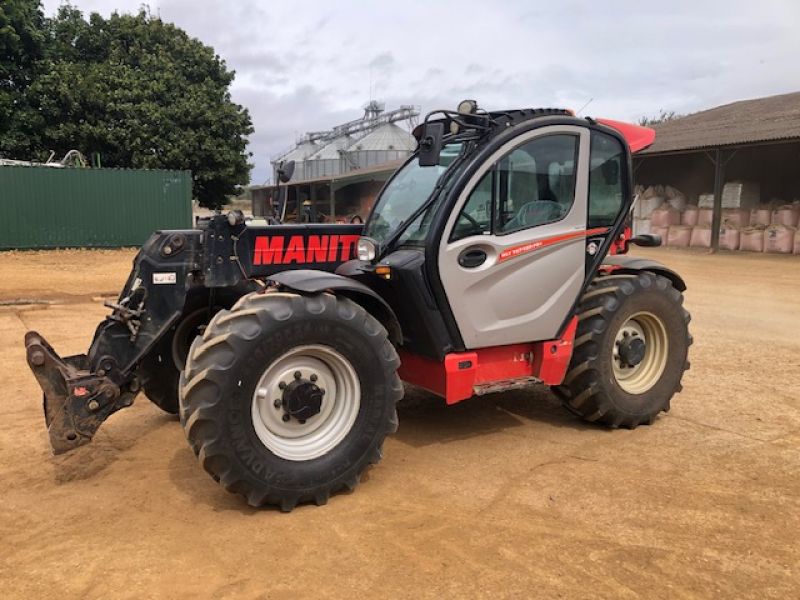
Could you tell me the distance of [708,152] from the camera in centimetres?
2247

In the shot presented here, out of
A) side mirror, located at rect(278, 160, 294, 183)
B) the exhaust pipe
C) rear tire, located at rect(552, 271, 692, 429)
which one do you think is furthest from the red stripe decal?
the exhaust pipe

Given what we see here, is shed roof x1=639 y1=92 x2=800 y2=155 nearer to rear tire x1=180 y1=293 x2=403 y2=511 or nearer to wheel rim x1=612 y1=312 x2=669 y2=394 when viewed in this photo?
wheel rim x1=612 y1=312 x2=669 y2=394

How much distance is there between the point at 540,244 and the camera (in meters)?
4.79

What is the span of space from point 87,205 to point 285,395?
19231 millimetres

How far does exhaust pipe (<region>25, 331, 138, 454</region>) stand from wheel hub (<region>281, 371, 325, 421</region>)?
112cm

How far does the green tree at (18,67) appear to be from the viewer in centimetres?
2452

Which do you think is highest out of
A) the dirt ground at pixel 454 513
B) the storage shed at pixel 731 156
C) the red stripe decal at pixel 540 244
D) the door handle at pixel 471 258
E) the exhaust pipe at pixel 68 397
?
the storage shed at pixel 731 156

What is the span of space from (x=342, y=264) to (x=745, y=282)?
1289cm

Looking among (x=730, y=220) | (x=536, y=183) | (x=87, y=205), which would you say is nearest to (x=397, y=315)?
(x=536, y=183)

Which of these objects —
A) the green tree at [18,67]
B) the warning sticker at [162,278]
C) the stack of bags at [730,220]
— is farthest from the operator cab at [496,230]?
the green tree at [18,67]

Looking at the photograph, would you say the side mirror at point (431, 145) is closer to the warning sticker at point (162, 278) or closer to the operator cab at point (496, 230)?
the operator cab at point (496, 230)

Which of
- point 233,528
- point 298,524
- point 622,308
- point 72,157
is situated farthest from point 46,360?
point 72,157

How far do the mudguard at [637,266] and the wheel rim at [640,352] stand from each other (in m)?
0.38

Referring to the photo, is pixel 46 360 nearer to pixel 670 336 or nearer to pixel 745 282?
pixel 670 336
